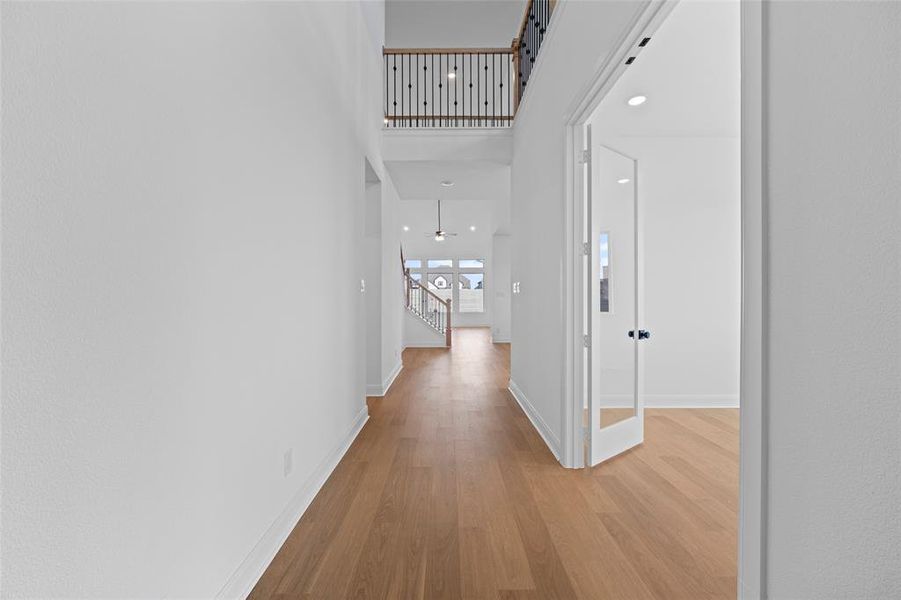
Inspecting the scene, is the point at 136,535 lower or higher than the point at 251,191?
lower

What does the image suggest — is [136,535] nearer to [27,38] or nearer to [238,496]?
[238,496]

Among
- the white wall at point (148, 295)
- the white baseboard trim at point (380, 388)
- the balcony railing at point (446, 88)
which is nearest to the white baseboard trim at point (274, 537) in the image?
the white wall at point (148, 295)

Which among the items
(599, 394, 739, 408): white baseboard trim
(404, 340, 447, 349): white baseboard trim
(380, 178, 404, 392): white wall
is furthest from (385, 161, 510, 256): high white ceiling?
(404, 340, 447, 349): white baseboard trim

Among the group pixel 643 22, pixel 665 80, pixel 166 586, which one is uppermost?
pixel 665 80

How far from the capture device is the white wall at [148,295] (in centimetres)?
88

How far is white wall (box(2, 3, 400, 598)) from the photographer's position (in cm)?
88

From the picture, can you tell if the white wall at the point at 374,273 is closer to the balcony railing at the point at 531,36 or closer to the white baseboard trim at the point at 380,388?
the white baseboard trim at the point at 380,388

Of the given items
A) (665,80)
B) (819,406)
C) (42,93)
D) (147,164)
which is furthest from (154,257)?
(665,80)

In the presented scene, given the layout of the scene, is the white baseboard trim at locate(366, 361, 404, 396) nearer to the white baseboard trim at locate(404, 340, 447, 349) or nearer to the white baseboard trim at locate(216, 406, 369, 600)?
the white baseboard trim at locate(216, 406, 369, 600)

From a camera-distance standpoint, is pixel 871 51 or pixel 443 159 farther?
pixel 443 159

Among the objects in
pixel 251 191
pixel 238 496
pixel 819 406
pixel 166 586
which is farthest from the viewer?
pixel 251 191

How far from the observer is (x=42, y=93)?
91 cm

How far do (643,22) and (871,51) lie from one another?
1199 mm

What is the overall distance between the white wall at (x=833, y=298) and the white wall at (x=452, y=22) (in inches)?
338
